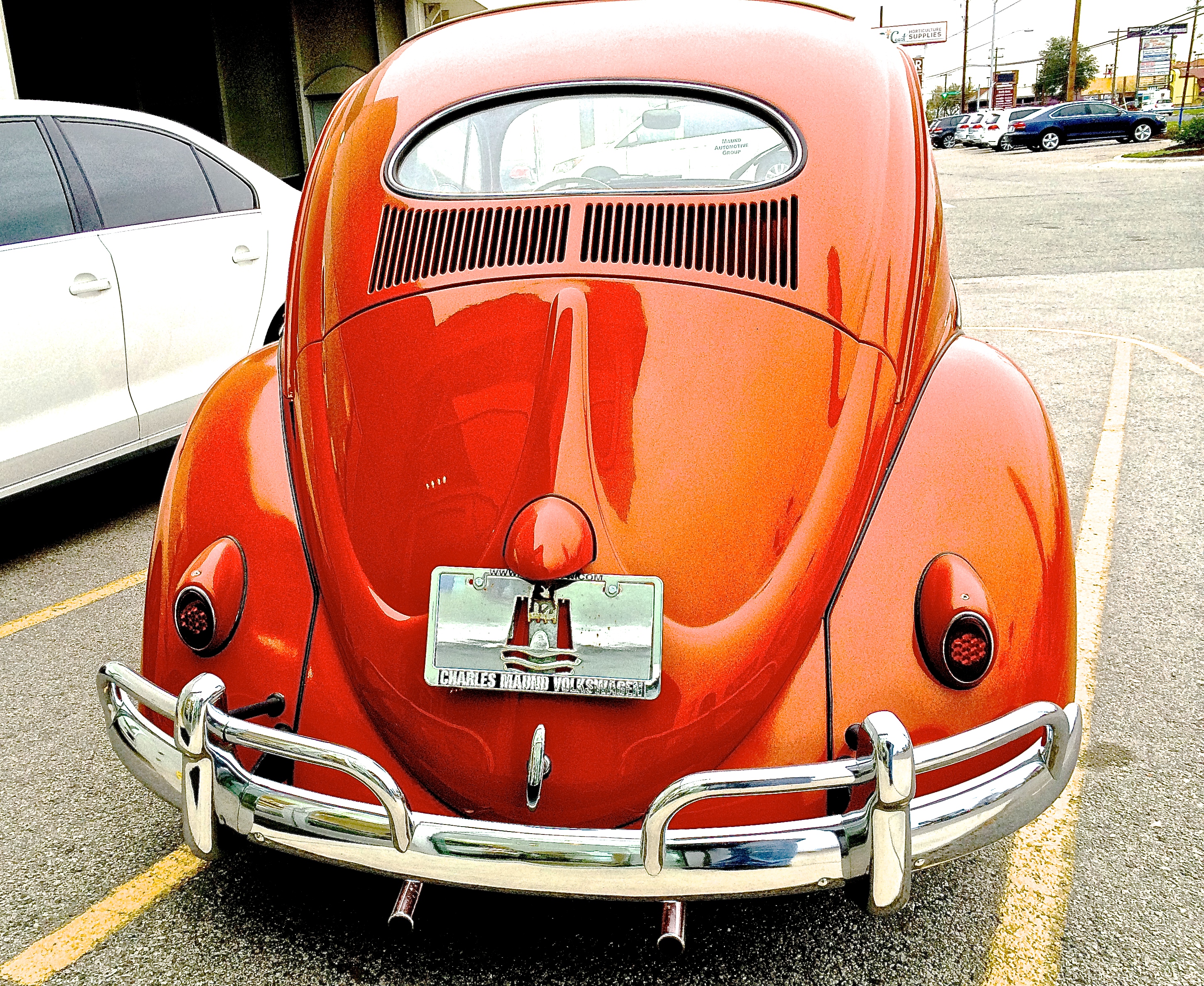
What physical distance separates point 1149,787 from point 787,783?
158 cm

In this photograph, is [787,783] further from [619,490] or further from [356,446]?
[356,446]

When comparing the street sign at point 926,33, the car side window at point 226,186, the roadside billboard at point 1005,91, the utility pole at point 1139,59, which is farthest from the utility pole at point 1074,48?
the car side window at point 226,186

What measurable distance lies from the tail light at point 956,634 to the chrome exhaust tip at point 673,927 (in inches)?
26.0

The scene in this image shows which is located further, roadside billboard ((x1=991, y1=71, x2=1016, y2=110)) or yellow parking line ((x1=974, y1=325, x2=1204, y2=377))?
roadside billboard ((x1=991, y1=71, x2=1016, y2=110))

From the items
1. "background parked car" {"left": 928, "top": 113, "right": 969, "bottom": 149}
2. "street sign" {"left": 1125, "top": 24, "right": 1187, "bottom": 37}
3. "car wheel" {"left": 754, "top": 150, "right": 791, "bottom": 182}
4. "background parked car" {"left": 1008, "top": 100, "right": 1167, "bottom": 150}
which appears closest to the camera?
"car wheel" {"left": 754, "top": 150, "right": 791, "bottom": 182}

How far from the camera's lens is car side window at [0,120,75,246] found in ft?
14.4

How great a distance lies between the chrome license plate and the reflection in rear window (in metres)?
1.08

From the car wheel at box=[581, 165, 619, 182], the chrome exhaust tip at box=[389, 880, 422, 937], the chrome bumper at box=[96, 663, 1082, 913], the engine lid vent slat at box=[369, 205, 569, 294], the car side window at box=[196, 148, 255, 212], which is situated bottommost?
the chrome exhaust tip at box=[389, 880, 422, 937]

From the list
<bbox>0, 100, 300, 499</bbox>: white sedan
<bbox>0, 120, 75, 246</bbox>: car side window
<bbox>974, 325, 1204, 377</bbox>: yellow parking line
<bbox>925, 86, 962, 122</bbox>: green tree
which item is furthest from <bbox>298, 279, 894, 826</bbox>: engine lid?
<bbox>925, 86, 962, 122</bbox>: green tree

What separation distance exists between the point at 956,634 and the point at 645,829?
745 millimetres

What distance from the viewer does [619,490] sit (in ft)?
7.07

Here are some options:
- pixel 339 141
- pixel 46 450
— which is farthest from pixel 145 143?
pixel 339 141

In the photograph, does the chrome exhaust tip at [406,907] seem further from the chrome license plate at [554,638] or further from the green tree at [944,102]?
the green tree at [944,102]

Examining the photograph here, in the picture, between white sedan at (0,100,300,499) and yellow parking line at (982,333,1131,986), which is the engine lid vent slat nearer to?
yellow parking line at (982,333,1131,986)
